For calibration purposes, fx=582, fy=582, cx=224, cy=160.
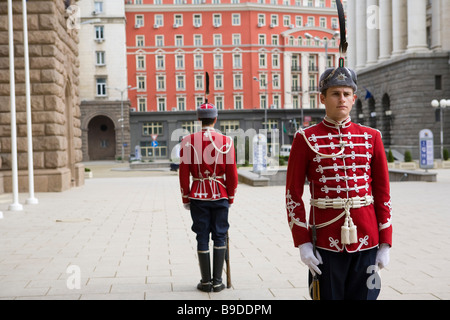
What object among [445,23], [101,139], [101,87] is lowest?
[101,139]

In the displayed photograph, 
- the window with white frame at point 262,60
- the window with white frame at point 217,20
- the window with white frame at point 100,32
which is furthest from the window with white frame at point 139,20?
the window with white frame at point 262,60

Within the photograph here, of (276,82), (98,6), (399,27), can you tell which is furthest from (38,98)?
(276,82)

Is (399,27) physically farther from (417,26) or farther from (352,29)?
(352,29)

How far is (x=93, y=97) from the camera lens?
6250cm

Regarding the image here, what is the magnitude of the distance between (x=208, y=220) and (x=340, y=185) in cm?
250

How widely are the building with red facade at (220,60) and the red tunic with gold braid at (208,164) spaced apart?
62.8 metres

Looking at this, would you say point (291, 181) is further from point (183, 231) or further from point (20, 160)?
point (20, 160)

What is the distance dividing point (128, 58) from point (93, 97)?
8.91 metres

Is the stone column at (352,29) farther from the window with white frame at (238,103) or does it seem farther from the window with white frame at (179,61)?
the window with white frame at (179,61)

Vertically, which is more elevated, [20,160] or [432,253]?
[20,160]

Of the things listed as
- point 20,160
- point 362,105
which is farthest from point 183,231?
point 362,105

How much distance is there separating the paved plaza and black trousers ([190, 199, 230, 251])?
1.80 ft

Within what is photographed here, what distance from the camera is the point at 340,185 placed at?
144 inches
